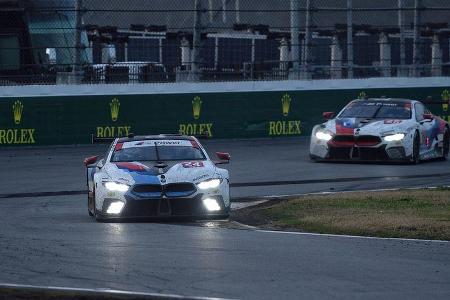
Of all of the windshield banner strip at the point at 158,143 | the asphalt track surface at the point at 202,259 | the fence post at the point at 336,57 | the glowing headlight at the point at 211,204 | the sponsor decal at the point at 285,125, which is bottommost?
the asphalt track surface at the point at 202,259

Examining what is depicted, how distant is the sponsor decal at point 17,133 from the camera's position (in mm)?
27516

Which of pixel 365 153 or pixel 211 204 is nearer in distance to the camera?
pixel 211 204

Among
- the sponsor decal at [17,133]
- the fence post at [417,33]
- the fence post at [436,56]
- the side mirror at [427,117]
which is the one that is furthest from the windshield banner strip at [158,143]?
the fence post at [436,56]

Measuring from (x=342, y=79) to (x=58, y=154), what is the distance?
27.6 feet

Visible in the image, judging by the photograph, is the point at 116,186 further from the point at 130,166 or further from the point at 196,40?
the point at 196,40

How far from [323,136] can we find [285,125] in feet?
22.1

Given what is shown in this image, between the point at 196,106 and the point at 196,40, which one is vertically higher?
the point at 196,40

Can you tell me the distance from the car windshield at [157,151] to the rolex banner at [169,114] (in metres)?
12.0

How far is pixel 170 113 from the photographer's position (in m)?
29.3

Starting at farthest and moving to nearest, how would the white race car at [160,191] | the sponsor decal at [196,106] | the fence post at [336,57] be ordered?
1. the fence post at [336,57]
2. the sponsor decal at [196,106]
3. the white race car at [160,191]

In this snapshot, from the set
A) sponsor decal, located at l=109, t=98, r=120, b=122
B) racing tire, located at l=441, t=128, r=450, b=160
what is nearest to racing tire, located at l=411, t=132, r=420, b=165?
racing tire, located at l=441, t=128, r=450, b=160

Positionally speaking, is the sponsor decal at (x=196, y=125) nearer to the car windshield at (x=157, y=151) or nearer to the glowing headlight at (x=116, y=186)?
the car windshield at (x=157, y=151)

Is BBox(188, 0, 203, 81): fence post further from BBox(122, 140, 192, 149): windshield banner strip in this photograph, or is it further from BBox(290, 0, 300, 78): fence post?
BBox(122, 140, 192, 149): windshield banner strip

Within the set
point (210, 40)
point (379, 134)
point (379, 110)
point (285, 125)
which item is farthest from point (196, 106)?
point (379, 134)
